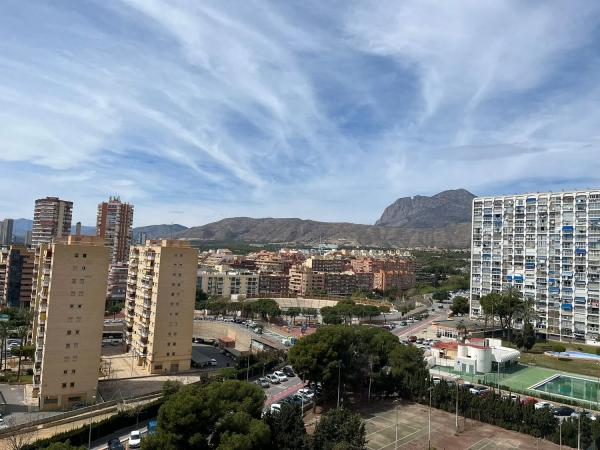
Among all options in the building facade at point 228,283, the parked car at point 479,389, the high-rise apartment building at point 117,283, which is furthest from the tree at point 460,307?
the high-rise apartment building at point 117,283

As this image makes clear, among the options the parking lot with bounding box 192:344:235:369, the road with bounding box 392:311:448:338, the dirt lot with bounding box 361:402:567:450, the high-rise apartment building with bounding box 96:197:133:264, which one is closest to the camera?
the dirt lot with bounding box 361:402:567:450

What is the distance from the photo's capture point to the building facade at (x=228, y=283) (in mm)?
100938

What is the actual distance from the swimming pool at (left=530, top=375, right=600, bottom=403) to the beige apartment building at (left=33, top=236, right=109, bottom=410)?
1583 inches

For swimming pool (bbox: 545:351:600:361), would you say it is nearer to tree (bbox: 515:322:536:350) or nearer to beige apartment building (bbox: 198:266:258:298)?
tree (bbox: 515:322:536:350)

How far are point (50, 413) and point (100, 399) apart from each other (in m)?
3.87

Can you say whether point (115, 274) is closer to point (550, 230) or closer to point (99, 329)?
point (99, 329)

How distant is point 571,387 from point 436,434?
21521 millimetres

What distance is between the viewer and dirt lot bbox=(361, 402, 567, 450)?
1144 inches

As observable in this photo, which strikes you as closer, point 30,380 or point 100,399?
point 100,399

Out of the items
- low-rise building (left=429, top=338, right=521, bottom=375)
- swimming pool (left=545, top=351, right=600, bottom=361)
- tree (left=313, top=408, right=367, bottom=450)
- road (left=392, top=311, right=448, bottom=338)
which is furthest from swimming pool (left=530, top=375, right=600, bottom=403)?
tree (left=313, top=408, right=367, bottom=450)

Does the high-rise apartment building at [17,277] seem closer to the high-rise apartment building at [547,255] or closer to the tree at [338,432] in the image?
the tree at [338,432]

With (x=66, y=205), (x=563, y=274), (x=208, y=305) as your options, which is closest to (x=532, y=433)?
(x=563, y=274)

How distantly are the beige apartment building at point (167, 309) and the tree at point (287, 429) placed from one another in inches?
925

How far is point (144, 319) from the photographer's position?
48.9 m
